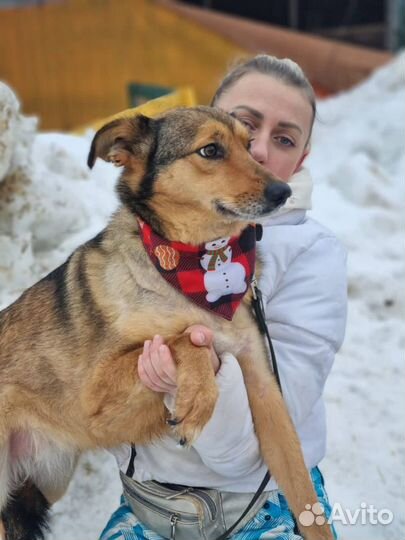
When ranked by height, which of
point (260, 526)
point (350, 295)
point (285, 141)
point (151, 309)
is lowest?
point (350, 295)

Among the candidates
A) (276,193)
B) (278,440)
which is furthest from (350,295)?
(276,193)

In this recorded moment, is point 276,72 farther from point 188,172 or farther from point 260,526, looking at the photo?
point 260,526

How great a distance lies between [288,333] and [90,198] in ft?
8.66

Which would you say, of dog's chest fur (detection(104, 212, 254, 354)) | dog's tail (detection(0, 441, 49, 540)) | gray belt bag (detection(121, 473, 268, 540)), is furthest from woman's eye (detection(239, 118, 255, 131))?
dog's tail (detection(0, 441, 49, 540))

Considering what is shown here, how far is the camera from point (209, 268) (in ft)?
7.40

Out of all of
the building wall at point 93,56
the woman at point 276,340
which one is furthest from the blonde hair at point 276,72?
the building wall at point 93,56

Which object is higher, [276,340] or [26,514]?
[276,340]


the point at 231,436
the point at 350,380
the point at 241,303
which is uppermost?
the point at 241,303

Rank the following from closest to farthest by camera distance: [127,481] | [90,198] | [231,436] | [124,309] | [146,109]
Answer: [231,436], [124,309], [127,481], [146,109], [90,198]

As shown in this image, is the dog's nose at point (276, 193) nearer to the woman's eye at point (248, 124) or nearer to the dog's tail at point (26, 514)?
the woman's eye at point (248, 124)

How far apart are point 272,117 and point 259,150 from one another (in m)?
0.14

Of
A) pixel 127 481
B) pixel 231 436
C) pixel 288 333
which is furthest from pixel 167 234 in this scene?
pixel 127 481

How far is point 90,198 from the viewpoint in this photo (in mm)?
4594

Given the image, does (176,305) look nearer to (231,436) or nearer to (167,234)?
(167,234)
